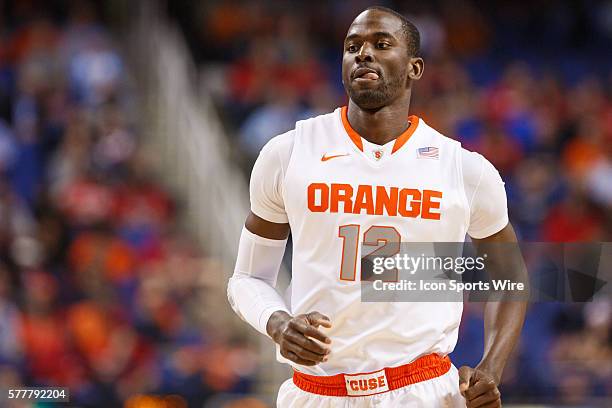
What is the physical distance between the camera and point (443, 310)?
3.99 meters

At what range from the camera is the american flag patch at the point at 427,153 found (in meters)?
4.07

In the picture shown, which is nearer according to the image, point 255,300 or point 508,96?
point 255,300

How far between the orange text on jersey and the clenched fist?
52 cm

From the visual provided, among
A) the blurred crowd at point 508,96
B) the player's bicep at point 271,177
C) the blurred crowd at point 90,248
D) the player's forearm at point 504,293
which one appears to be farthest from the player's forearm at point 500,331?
the blurred crowd at point 90,248

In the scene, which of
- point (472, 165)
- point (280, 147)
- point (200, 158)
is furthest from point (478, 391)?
point (200, 158)

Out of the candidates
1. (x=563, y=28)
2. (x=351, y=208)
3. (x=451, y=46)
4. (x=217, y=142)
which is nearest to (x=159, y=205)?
(x=217, y=142)

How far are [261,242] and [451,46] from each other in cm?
866

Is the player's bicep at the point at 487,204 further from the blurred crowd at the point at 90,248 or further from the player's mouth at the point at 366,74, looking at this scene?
the blurred crowd at the point at 90,248

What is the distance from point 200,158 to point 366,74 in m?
A: 6.66

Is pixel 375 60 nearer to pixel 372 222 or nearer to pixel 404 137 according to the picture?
pixel 404 137

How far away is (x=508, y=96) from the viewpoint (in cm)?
1102

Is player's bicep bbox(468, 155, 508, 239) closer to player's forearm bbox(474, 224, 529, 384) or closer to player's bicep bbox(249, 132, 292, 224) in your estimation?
player's forearm bbox(474, 224, 529, 384)

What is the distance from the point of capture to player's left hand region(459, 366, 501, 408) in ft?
12.0

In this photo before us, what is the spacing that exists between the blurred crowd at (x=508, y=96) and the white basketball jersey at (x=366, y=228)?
309 cm
